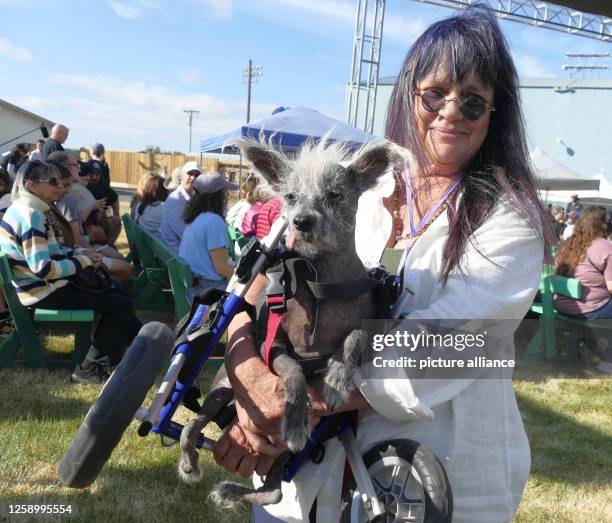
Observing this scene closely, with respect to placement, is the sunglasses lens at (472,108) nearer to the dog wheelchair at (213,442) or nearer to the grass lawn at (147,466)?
the dog wheelchair at (213,442)

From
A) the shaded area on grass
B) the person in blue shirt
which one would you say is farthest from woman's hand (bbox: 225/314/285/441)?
the person in blue shirt

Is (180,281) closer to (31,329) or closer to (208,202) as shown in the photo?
(208,202)

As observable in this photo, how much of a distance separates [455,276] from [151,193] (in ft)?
25.3

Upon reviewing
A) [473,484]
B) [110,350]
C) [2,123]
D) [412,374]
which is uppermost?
[2,123]

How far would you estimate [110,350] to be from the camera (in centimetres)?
489

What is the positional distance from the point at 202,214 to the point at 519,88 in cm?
441

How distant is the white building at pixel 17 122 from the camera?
36000 mm

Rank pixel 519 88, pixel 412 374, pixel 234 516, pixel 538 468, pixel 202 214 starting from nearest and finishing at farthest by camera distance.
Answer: pixel 412 374 < pixel 519 88 < pixel 234 516 < pixel 538 468 < pixel 202 214

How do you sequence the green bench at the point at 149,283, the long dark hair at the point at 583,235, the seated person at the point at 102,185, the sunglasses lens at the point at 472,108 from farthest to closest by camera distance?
the seated person at the point at 102,185, the green bench at the point at 149,283, the long dark hair at the point at 583,235, the sunglasses lens at the point at 472,108

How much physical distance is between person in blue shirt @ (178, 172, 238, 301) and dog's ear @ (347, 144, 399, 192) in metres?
3.93

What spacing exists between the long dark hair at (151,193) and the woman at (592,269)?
5.65 meters

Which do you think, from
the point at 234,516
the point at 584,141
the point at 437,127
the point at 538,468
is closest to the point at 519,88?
the point at 437,127

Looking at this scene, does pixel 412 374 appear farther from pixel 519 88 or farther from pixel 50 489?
pixel 50 489

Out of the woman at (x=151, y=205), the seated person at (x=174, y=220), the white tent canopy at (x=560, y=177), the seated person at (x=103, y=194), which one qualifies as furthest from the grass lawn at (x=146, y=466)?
the white tent canopy at (x=560, y=177)
